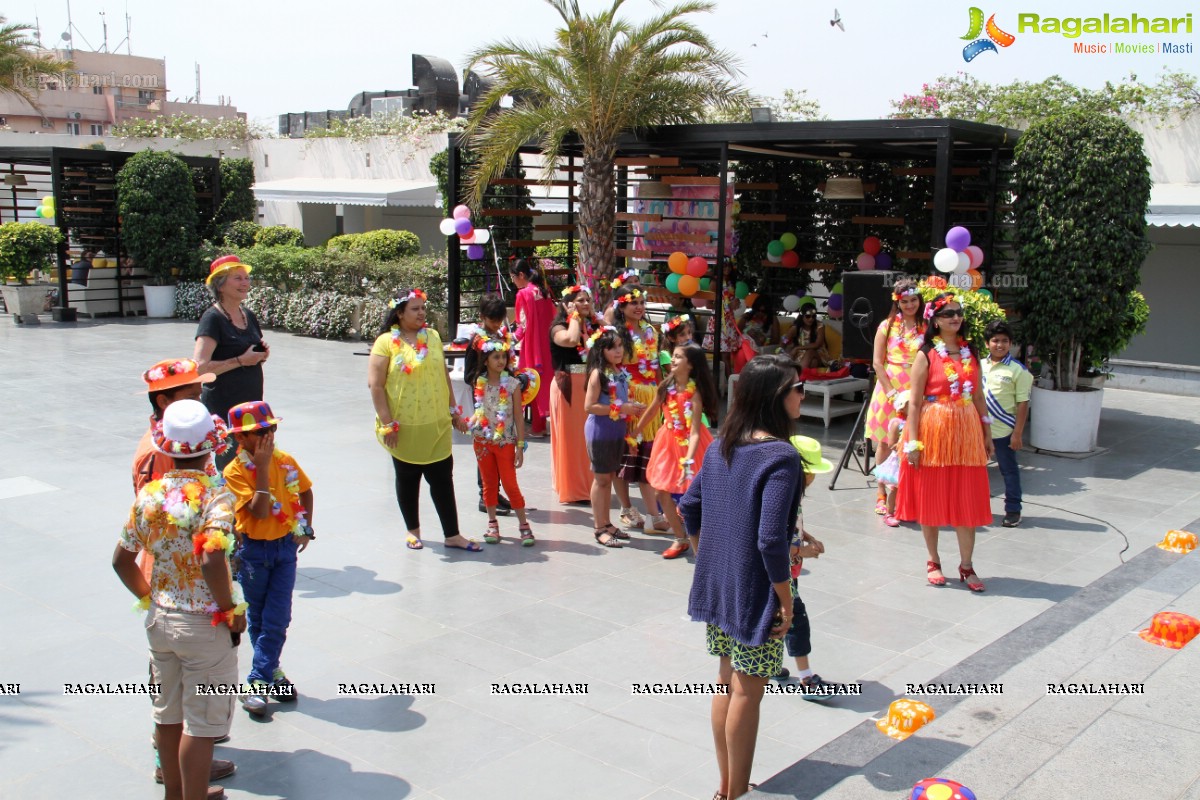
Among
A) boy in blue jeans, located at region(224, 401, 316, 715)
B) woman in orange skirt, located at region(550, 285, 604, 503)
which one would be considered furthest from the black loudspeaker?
boy in blue jeans, located at region(224, 401, 316, 715)

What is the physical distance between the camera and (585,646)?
5289 millimetres

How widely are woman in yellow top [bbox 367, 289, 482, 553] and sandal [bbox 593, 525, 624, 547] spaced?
1.04 m

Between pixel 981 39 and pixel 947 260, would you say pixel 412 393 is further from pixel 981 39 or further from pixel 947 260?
pixel 981 39

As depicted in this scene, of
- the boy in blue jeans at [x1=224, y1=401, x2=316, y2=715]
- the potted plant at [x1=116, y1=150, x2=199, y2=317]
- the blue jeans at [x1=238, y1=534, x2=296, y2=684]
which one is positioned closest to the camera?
the boy in blue jeans at [x1=224, y1=401, x2=316, y2=715]

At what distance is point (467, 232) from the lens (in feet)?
38.1

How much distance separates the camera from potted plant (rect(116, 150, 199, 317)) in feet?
60.6

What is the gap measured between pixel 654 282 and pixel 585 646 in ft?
29.9

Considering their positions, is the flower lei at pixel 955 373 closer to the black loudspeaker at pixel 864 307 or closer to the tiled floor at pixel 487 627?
the tiled floor at pixel 487 627

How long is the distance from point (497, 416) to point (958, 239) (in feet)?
14.4

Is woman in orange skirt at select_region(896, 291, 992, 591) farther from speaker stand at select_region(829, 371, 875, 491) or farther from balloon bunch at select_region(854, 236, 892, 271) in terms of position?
balloon bunch at select_region(854, 236, 892, 271)

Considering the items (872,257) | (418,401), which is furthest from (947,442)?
(872,257)

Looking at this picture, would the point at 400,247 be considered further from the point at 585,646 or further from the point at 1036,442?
the point at 585,646

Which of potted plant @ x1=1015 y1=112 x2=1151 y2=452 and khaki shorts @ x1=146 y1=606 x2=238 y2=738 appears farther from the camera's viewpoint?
potted plant @ x1=1015 y1=112 x2=1151 y2=452

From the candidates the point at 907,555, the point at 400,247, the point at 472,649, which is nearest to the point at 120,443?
the point at 472,649
